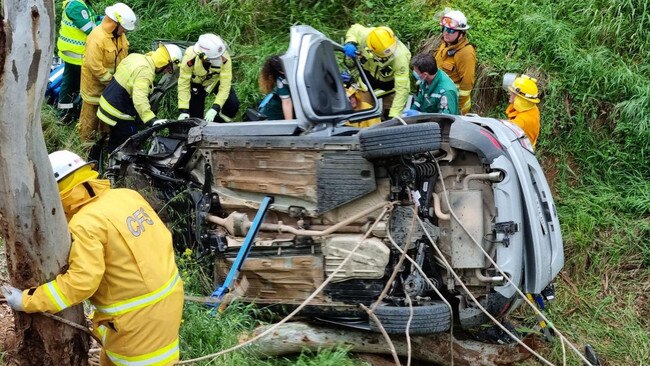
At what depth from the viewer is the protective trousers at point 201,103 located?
8344 millimetres

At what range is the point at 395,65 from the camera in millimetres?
7848

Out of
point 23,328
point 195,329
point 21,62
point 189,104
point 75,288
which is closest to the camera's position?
point 21,62

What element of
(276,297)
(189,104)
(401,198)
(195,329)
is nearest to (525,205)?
(401,198)

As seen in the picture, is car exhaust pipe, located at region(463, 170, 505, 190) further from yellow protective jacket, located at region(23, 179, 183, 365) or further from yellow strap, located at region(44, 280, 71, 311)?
yellow strap, located at region(44, 280, 71, 311)

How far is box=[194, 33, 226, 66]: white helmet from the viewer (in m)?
7.96

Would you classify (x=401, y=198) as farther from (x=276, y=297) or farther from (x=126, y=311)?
(x=126, y=311)

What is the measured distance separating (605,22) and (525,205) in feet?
13.7

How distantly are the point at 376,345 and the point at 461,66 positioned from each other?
3513 mm

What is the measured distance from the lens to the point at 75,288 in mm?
3936

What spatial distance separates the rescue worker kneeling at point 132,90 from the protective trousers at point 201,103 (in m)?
0.29

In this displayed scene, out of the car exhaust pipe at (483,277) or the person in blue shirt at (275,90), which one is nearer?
the car exhaust pipe at (483,277)

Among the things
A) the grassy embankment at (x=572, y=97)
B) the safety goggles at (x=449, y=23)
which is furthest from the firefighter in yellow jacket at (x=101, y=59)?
the safety goggles at (x=449, y=23)

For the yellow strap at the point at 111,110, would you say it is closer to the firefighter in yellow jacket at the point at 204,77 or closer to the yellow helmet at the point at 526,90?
the firefighter in yellow jacket at the point at 204,77

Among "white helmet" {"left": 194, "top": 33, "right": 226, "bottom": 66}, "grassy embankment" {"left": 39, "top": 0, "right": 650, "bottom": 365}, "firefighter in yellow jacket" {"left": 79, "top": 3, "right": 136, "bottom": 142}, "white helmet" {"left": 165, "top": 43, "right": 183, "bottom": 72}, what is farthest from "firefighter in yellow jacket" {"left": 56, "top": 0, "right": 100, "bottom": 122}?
"white helmet" {"left": 194, "top": 33, "right": 226, "bottom": 66}
